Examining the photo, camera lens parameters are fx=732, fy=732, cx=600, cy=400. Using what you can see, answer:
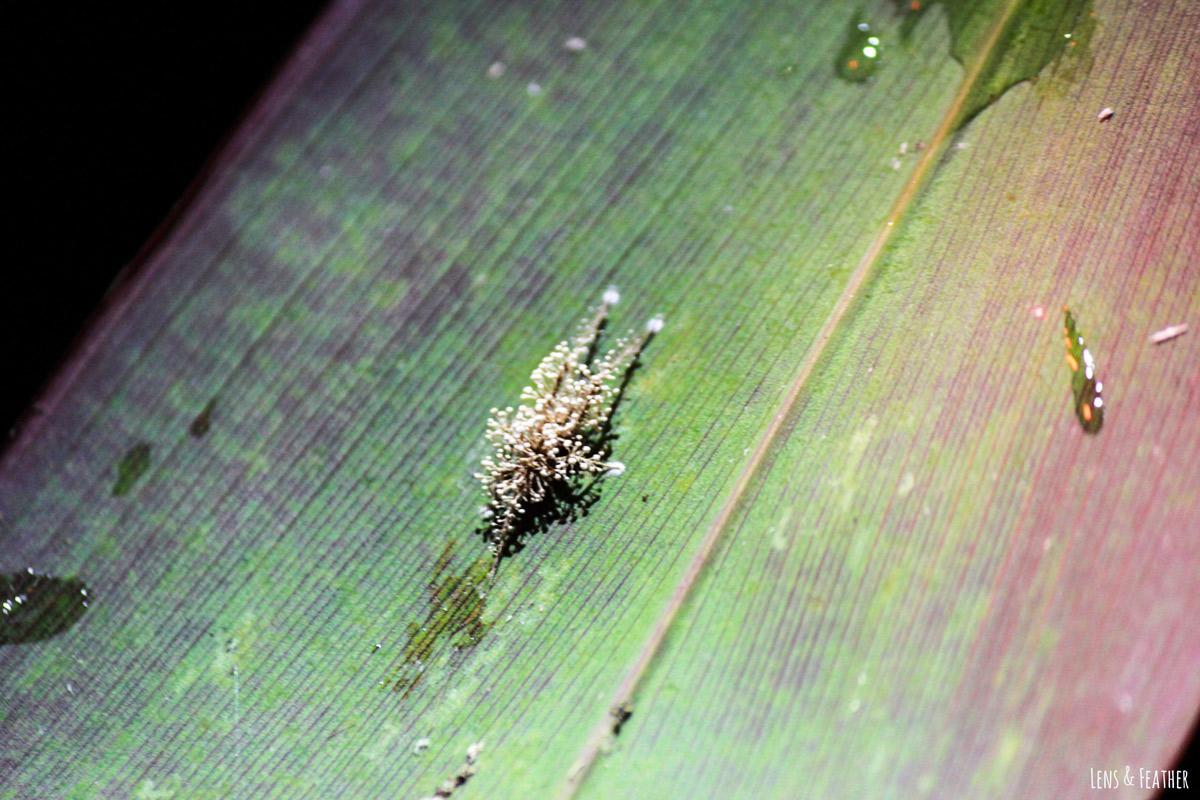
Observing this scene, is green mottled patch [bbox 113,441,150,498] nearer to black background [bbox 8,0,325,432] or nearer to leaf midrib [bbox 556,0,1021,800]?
black background [bbox 8,0,325,432]

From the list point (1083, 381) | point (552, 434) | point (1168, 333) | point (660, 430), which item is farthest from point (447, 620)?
point (1168, 333)

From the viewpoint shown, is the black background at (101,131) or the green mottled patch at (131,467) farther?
the black background at (101,131)

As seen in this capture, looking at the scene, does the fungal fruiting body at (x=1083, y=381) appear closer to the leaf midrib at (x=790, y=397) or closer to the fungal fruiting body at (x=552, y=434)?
the leaf midrib at (x=790, y=397)

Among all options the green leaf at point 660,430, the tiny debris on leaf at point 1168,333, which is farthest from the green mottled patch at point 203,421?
the tiny debris on leaf at point 1168,333

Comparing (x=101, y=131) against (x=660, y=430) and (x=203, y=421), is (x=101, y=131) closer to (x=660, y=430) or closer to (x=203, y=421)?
(x=203, y=421)

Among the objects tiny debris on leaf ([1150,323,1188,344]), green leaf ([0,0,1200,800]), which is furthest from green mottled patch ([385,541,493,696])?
tiny debris on leaf ([1150,323,1188,344])

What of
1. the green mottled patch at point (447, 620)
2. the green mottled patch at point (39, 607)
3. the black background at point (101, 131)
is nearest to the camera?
the green mottled patch at point (447, 620)
